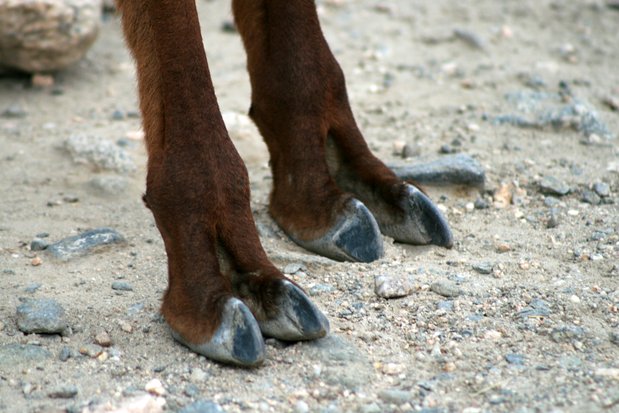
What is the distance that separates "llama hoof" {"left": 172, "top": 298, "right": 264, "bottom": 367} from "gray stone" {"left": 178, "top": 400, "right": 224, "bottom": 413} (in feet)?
0.58

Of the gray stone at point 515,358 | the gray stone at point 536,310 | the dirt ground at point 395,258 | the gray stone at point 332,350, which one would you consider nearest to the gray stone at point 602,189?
the dirt ground at point 395,258

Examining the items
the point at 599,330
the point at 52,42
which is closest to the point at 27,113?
the point at 52,42

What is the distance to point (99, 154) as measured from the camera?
4.21 metres

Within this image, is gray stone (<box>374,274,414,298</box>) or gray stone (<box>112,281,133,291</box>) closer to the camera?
gray stone (<box>374,274,414,298</box>)

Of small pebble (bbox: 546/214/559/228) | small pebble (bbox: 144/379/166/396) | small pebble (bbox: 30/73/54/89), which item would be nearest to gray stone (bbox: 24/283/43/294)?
small pebble (bbox: 144/379/166/396)

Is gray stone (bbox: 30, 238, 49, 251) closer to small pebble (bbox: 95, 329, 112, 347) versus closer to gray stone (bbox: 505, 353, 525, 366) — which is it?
small pebble (bbox: 95, 329, 112, 347)

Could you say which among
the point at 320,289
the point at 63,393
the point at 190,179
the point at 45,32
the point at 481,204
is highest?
the point at 45,32

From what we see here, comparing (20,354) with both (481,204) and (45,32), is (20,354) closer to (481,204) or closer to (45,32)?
(481,204)

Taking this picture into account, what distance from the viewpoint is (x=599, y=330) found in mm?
2734

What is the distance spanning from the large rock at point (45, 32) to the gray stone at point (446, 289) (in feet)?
9.71

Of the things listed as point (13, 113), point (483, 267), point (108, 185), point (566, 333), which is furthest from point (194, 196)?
point (13, 113)

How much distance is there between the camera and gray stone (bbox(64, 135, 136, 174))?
13.6 feet

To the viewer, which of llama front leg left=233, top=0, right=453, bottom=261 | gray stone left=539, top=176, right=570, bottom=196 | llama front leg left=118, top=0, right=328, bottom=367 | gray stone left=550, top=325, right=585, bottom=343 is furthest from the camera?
gray stone left=539, top=176, right=570, bottom=196

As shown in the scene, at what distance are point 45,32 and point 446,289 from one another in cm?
302
